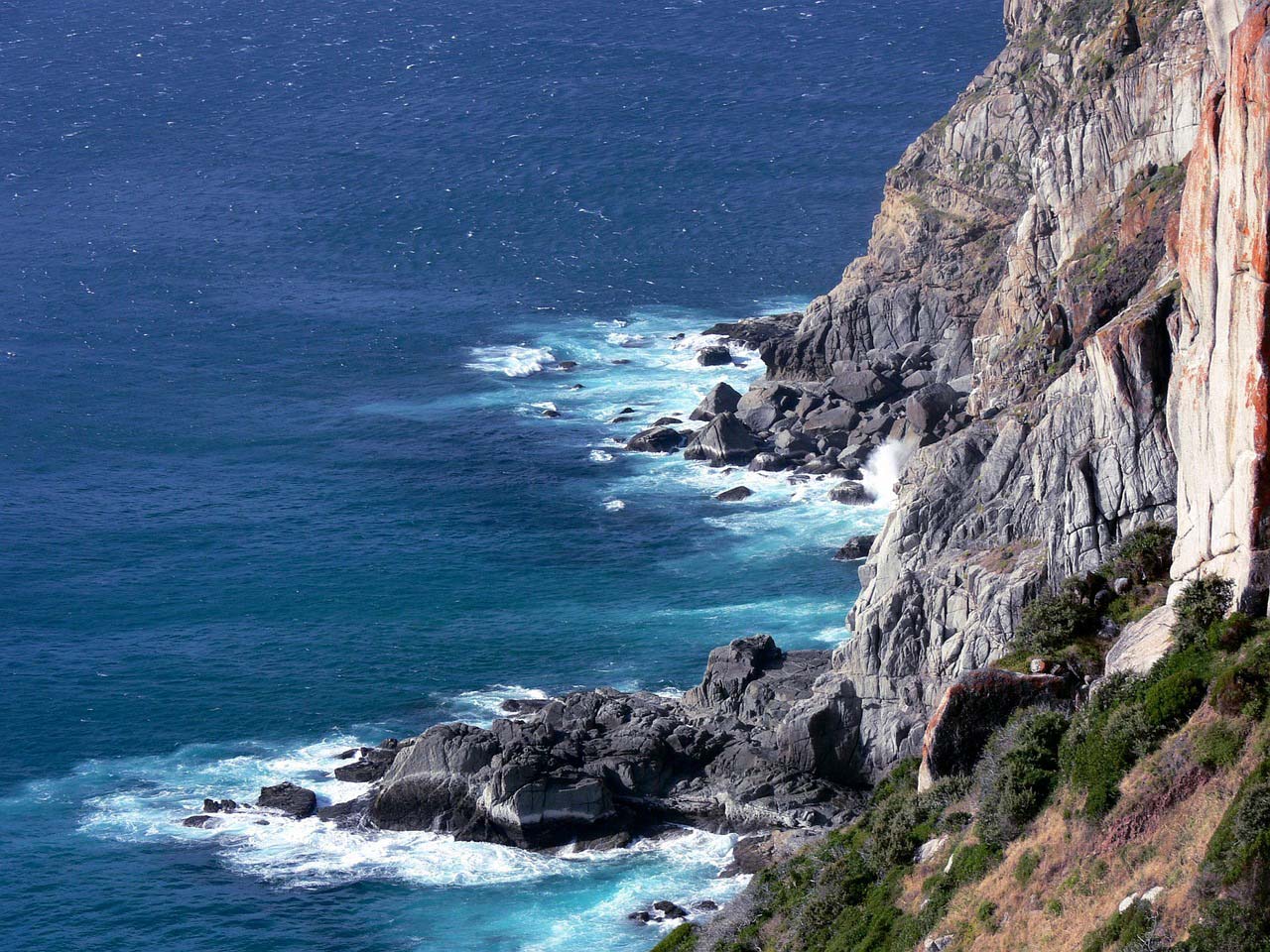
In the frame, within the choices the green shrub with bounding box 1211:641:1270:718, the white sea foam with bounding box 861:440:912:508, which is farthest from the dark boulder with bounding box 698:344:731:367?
the green shrub with bounding box 1211:641:1270:718

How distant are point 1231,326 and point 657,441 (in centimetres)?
9686

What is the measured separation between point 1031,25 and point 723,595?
193 ft

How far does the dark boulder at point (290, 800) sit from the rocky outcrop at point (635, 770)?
11.8 ft

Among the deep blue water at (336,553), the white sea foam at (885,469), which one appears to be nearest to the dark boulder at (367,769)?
the deep blue water at (336,553)

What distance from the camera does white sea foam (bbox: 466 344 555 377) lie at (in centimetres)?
16212

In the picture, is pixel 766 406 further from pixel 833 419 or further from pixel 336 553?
pixel 336 553

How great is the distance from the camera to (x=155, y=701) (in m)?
101

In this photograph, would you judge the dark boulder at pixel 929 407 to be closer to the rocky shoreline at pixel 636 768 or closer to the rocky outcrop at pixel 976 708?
the rocky shoreline at pixel 636 768

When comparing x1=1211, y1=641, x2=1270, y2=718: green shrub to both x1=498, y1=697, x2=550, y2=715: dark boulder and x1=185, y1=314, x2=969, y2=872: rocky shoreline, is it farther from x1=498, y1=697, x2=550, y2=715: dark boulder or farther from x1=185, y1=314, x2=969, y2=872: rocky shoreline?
x1=498, y1=697, x2=550, y2=715: dark boulder

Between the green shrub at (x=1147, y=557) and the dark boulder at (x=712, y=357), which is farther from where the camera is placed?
the dark boulder at (x=712, y=357)

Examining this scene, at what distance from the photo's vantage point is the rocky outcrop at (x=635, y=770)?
81.4 meters

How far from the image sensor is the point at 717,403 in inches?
5522

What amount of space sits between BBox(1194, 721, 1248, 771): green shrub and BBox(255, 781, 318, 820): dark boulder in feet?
187

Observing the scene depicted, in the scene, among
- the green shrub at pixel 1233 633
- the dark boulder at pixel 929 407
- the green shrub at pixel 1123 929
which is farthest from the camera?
the dark boulder at pixel 929 407
